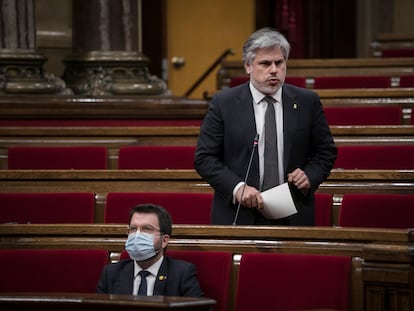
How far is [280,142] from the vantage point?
3773 millimetres

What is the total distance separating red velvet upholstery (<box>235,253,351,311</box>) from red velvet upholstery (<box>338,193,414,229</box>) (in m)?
0.90

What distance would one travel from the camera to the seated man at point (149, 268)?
3332 millimetres

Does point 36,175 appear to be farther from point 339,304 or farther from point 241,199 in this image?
point 339,304

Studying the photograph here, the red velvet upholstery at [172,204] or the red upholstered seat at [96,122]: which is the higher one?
the red upholstered seat at [96,122]

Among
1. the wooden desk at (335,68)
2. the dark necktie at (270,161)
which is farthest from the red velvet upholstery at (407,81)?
the dark necktie at (270,161)

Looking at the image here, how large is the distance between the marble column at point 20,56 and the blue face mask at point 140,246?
3.83 metres

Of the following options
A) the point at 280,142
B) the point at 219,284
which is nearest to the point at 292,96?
the point at 280,142

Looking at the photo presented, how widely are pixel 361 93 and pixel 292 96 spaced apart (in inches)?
127

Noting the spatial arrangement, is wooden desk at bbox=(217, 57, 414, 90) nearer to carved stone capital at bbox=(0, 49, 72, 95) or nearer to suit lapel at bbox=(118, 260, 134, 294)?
carved stone capital at bbox=(0, 49, 72, 95)

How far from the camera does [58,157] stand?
5.65 m

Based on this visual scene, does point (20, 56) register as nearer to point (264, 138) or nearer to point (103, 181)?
point (103, 181)

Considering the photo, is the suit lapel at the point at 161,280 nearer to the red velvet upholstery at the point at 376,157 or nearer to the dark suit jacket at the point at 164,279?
the dark suit jacket at the point at 164,279

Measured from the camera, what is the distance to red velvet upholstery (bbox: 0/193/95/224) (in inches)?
178

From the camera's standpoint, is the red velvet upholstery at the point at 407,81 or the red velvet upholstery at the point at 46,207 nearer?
the red velvet upholstery at the point at 46,207
